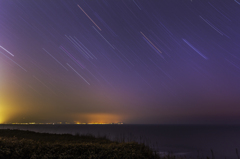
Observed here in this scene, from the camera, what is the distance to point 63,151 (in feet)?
40.8

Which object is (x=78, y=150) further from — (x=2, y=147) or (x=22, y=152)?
(x=2, y=147)

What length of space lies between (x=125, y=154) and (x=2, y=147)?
864 cm

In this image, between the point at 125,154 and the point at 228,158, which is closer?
the point at 125,154

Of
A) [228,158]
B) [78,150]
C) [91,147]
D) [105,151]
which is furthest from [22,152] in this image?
[228,158]

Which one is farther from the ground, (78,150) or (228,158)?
(78,150)

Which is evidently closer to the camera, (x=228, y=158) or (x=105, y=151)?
(x=105, y=151)

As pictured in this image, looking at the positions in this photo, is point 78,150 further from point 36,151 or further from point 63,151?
point 36,151

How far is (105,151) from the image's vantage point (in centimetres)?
1248

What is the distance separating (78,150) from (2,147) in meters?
5.26

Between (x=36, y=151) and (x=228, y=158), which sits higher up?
(x=36, y=151)

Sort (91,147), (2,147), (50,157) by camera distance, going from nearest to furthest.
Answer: (50,157) < (2,147) < (91,147)

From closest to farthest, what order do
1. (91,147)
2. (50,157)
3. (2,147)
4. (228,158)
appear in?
1. (50,157)
2. (2,147)
3. (91,147)
4. (228,158)

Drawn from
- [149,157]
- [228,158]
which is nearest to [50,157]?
[149,157]

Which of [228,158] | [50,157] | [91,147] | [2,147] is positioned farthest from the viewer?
[228,158]
